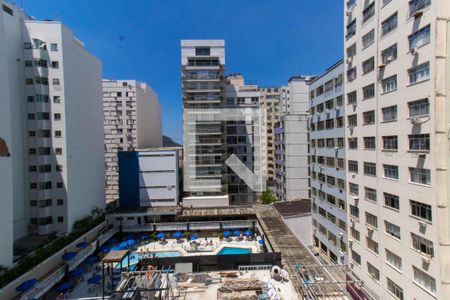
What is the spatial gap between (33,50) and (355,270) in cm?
3262

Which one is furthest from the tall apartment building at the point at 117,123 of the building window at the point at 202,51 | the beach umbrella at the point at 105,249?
the beach umbrella at the point at 105,249

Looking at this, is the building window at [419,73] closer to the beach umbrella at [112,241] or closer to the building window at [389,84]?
the building window at [389,84]

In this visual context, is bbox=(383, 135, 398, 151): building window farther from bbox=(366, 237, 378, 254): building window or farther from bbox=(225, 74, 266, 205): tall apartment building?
bbox=(225, 74, 266, 205): tall apartment building

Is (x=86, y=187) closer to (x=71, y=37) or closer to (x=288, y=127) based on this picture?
(x=71, y=37)

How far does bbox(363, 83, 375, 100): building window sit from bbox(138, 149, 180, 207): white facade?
2270 centimetres

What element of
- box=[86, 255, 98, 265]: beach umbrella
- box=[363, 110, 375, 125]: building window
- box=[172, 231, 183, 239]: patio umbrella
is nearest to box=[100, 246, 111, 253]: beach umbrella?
box=[86, 255, 98, 265]: beach umbrella

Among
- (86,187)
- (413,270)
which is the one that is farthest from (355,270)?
(86,187)

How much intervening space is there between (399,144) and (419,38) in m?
5.06

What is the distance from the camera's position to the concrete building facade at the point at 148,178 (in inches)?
1252

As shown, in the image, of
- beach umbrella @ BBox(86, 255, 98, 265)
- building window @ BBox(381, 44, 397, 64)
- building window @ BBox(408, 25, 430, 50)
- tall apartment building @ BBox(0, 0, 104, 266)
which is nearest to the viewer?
building window @ BBox(408, 25, 430, 50)

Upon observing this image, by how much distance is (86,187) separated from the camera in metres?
27.7

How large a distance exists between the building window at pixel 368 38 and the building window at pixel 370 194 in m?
9.06

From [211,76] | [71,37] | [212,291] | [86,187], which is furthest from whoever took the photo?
[211,76]

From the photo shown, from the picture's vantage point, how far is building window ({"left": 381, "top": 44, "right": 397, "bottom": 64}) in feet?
42.8
